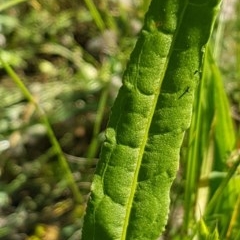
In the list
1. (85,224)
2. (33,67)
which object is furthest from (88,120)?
(85,224)

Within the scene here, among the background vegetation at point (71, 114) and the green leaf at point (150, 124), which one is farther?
the background vegetation at point (71, 114)

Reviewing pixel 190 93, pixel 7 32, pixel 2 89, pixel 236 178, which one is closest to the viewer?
pixel 190 93

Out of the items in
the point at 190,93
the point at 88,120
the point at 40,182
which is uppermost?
the point at 190,93

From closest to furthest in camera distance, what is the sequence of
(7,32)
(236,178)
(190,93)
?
(190,93) < (236,178) < (7,32)

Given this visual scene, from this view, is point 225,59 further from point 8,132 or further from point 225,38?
point 8,132

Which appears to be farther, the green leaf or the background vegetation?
the background vegetation
